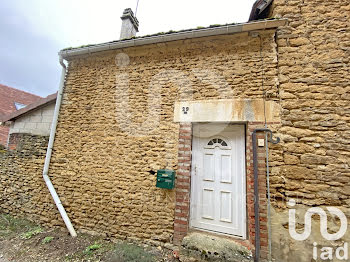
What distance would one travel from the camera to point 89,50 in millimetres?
4055

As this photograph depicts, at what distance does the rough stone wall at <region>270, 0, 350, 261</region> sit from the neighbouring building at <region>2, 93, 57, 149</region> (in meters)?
5.50

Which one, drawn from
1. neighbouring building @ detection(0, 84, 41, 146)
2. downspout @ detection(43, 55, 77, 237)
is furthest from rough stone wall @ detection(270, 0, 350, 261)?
neighbouring building @ detection(0, 84, 41, 146)

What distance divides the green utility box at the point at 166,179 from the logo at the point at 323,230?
1987mm

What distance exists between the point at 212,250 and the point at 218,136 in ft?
6.51

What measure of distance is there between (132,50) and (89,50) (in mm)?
1152

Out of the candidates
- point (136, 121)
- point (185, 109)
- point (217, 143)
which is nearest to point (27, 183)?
point (136, 121)

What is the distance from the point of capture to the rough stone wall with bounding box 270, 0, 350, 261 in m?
2.52

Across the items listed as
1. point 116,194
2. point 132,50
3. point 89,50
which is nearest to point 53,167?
point 116,194

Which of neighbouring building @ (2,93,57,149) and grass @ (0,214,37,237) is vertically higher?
neighbouring building @ (2,93,57,149)

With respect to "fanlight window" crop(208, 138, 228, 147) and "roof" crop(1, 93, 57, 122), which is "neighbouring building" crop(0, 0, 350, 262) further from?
"roof" crop(1, 93, 57, 122)

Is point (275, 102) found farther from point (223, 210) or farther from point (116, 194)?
point (116, 194)

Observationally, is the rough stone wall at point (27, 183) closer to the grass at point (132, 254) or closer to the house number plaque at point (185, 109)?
the grass at point (132, 254)

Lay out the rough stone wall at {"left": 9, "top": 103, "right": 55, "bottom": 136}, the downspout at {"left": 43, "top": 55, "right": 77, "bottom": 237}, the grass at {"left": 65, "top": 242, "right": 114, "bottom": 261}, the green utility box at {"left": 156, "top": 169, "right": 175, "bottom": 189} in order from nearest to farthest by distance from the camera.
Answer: the grass at {"left": 65, "top": 242, "right": 114, "bottom": 261} → the green utility box at {"left": 156, "top": 169, "right": 175, "bottom": 189} → the downspout at {"left": 43, "top": 55, "right": 77, "bottom": 237} → the rough stone wall at {"left": 9, "top": 103, "right": 55, "bottom": 136}

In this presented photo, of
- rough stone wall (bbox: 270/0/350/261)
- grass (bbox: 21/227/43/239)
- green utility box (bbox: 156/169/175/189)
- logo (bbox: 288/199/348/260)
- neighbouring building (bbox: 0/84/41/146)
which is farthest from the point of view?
neighbouring building (bbox: 0/84/41/146)
